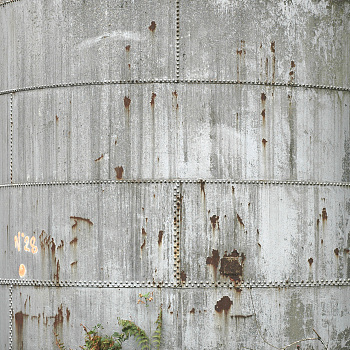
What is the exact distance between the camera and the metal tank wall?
7270mm

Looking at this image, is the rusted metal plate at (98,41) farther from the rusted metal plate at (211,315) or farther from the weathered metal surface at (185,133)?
the rusted metal plate at (211,315)

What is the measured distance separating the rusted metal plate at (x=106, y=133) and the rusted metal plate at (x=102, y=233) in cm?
19

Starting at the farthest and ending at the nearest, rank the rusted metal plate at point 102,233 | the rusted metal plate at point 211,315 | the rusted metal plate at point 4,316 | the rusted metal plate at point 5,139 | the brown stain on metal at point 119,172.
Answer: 1. the rusted metal plate at point 5,139
2. the rusted metal plate at point 4,316
3. the brown stain on metal at point 119,172
4. the rusted metal plate at point 102,233
5. the rusted metal plate at point 211,315

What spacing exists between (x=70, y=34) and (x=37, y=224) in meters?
2.25

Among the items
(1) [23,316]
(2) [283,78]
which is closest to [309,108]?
(2) [283,78]

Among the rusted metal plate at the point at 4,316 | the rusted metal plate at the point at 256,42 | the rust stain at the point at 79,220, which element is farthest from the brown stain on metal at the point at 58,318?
the rusted metal plate at the point at 256,42

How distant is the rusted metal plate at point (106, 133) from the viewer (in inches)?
290

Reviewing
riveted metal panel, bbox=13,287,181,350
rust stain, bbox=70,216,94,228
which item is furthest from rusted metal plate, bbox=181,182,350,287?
rust stain, bbox=70,216,94,228

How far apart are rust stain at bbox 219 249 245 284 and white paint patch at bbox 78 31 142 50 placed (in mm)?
2655

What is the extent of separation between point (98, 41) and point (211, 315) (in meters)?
3.34

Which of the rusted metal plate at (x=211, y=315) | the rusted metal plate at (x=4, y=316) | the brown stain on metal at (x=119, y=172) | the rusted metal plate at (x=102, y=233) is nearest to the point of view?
the rusted metal plate at (x=211, y=315)

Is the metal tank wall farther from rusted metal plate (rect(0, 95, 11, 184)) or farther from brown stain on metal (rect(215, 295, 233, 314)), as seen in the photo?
rusted metal plate (rect(0, 95, 11, 184))

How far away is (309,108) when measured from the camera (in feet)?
24.9

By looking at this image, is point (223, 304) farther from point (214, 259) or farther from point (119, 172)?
point (119, 172)
